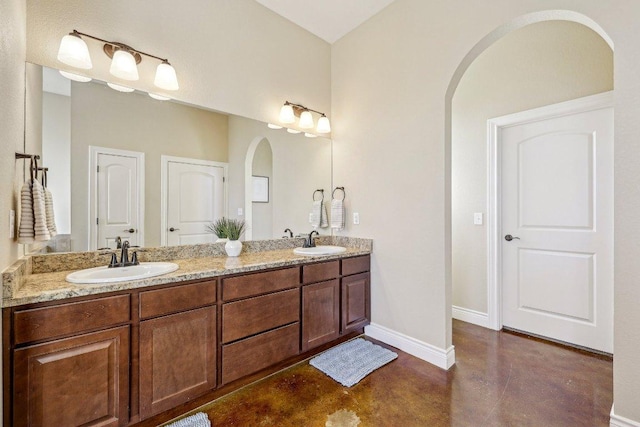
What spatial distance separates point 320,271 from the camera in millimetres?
2287

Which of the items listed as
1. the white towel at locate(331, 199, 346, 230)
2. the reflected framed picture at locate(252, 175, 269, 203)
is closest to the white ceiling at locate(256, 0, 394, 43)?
the reflected framed picture at locate(252, 175, 269, 203)

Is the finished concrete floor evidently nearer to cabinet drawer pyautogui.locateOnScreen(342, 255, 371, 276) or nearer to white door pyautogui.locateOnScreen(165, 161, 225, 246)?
cabinet drawer pyautogui.locateOnScreen(342, 255, 371, 276)

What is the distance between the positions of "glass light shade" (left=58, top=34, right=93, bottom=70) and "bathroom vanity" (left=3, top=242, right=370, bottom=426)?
121 cm

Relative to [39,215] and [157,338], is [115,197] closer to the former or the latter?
[39,215]

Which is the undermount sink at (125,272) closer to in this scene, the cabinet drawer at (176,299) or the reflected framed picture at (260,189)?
the cabinet drawer at (176,299)

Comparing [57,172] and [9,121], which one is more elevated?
[9,121]

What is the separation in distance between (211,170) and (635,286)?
2.70m

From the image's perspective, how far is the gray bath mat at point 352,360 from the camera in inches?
80.9

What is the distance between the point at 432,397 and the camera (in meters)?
1.84

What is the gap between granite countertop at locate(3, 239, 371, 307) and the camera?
3.94ft

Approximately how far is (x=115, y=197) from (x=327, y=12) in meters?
2.37

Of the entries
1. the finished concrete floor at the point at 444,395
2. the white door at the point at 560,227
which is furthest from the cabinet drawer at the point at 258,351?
the white door at the point at 560,227

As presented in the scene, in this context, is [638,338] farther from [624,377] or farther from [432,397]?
[432,397]

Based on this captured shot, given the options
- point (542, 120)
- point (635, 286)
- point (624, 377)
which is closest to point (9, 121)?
point (635, 286)
